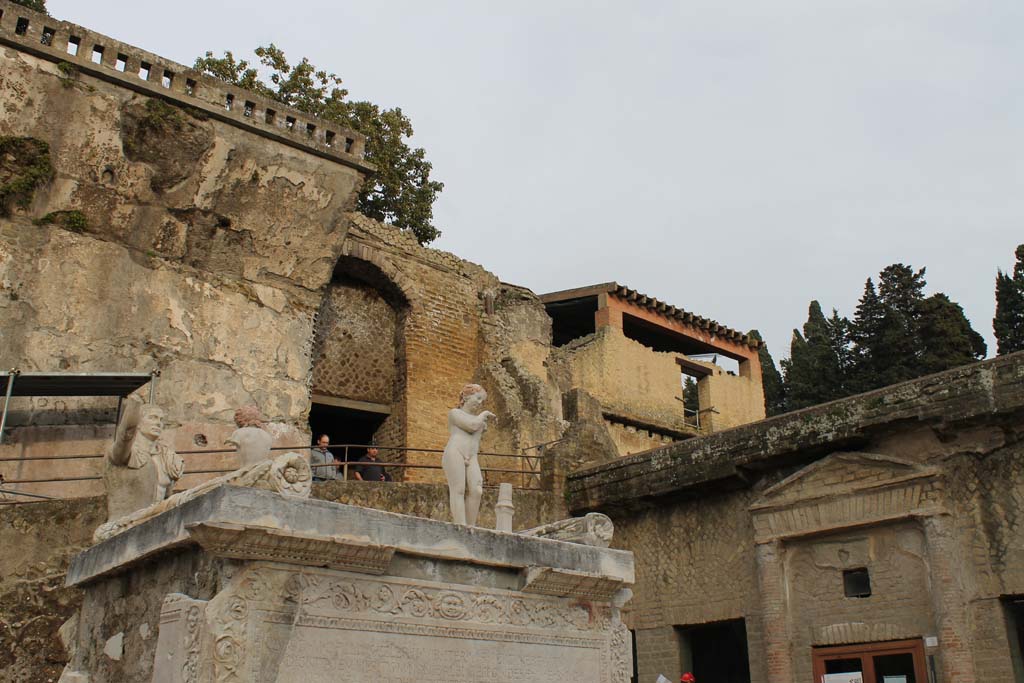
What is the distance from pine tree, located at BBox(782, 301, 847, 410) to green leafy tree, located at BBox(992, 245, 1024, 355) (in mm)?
4495

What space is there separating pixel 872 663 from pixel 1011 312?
15780 millimetres

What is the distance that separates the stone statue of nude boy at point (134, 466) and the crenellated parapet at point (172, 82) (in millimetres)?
7658

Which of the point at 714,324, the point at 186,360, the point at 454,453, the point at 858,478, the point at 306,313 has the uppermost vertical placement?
the point at 714,324

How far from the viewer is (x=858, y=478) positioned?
11430 millimetres

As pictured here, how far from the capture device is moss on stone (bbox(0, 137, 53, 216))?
1226cm

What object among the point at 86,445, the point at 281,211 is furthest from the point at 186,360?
the point at 281,211

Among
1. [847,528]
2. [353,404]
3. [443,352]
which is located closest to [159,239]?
[353,404]

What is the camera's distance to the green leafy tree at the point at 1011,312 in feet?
76.7

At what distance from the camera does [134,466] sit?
270 inches

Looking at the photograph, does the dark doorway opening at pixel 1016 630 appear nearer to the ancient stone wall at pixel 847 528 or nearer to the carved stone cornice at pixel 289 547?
the ancient stone wall at pixel 847 528

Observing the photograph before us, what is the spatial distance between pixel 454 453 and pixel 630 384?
53.8 feet

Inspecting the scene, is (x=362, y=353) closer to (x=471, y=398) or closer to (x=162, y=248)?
(x=162, y=248)

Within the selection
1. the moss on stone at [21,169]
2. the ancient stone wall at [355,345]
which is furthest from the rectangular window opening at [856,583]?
the moss on stone at [21,169]

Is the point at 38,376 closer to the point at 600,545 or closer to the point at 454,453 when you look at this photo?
the point at 454,453
